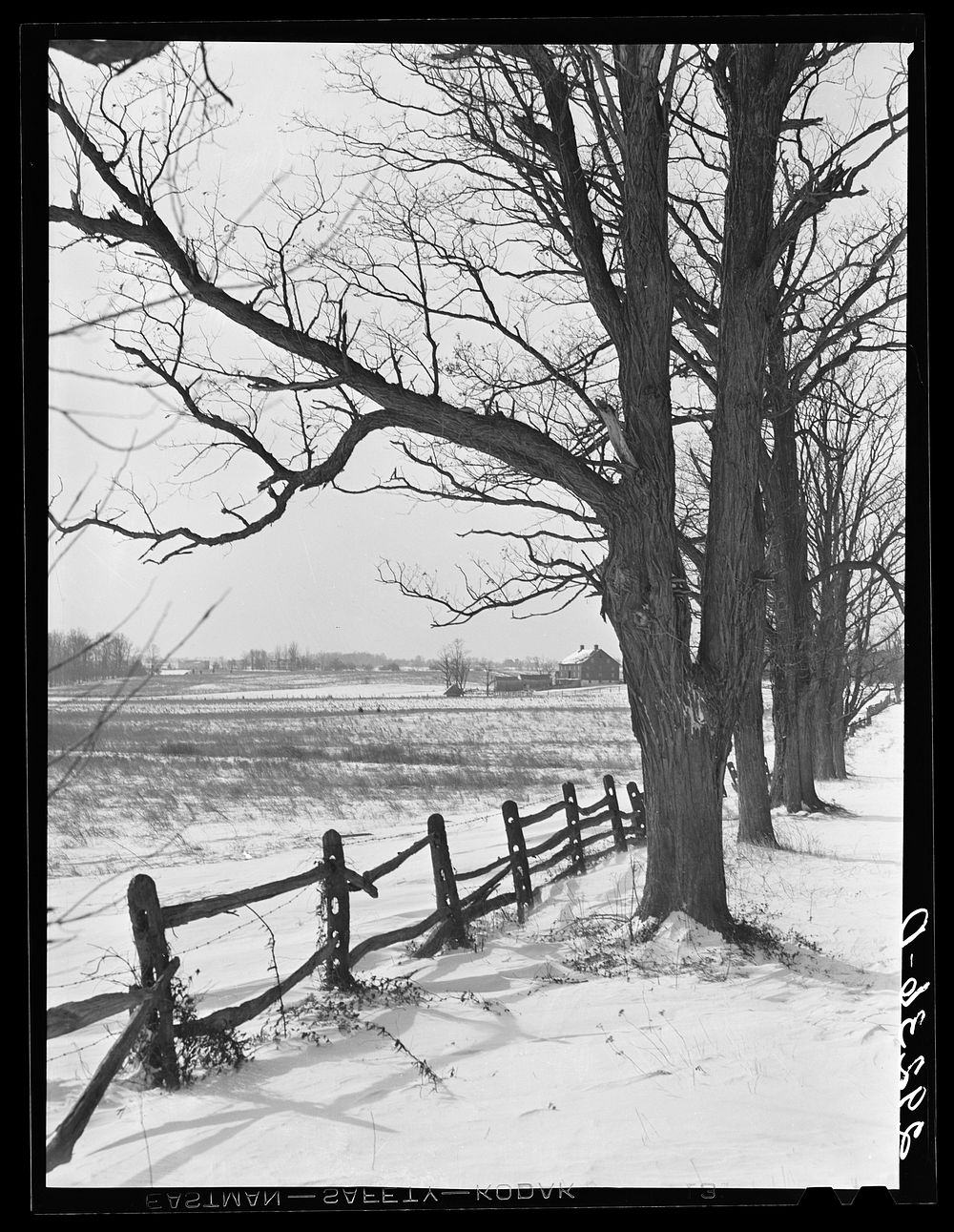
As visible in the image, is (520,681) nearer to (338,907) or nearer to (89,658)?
(338,907)

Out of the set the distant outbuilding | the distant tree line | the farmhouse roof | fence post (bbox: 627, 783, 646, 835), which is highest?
the distant tree line

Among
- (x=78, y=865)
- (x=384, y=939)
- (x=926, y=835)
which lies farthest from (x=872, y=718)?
(x=78, y=865)

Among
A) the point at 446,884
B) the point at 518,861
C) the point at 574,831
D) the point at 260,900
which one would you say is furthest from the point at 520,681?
the point at 260,900

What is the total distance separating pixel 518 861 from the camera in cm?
662

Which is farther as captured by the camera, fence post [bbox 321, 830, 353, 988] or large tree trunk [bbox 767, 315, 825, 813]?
large tree trunk [bbox 767, 315, 825, 813]

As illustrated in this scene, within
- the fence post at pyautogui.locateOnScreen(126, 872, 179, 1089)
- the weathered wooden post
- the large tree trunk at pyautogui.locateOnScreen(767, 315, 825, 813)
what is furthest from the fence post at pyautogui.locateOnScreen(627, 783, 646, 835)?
the fence post at pyautogui.locateOnScreen(126, 872, 179, 1089)

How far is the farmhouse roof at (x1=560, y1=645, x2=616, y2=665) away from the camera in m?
6.57

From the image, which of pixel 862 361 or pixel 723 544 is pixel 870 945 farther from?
pixel 862 361

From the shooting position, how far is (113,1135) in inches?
145

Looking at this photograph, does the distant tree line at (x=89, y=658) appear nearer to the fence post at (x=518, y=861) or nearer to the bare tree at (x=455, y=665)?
the bare tree at (x=455, y=665)

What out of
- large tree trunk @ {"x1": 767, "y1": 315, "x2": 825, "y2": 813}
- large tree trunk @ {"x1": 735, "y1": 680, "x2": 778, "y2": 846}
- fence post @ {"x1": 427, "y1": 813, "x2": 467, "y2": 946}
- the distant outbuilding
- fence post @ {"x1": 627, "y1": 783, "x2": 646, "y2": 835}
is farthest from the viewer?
large tree trunk @ {"x1": 767, "y1": 315, "x2": 825, "y2": 813}

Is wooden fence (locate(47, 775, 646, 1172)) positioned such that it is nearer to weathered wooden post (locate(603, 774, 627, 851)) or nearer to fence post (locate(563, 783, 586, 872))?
fence post (locate(563, 783, 586, 872))

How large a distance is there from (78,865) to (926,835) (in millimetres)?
4369

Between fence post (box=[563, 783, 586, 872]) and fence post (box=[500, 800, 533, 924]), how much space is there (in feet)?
2.62
